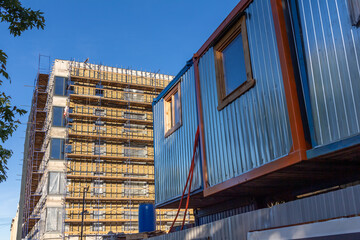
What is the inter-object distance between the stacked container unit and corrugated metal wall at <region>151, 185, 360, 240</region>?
3.43 feet

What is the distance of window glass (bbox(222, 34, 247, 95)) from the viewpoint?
8073 millimetres

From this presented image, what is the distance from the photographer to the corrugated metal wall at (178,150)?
1039 cm

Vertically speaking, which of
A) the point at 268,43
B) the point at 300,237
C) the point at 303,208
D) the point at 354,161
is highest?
the point at 268,43

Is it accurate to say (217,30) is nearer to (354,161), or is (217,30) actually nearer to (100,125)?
(354,161)

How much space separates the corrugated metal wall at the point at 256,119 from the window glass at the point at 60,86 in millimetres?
32942

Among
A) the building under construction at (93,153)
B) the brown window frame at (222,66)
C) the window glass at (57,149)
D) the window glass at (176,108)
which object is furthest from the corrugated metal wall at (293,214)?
the window glass at (57,149)

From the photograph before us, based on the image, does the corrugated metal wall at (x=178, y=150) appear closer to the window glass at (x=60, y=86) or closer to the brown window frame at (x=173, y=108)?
the brown window frame at (x=173, y=108)

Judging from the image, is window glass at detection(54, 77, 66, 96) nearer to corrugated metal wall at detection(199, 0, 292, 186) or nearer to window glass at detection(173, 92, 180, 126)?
window glass at detection(173, 92, 180, 126)

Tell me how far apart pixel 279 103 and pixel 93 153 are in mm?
32685

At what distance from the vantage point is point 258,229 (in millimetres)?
5906

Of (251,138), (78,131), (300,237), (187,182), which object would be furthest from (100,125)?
(300,237)

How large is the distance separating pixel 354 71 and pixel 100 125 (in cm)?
3515

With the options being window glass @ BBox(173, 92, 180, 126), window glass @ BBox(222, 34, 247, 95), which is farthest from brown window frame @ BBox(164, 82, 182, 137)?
window glass @ BBox(222, 34, 247, 95)

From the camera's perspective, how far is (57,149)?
3734 cm
